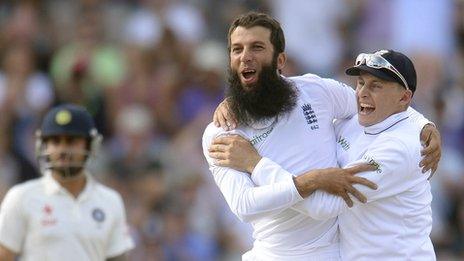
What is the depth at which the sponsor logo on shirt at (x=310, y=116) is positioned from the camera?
23.6 feet

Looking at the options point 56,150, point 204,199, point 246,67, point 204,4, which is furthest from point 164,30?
point 246,67

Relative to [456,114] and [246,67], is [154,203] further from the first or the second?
[246,67]

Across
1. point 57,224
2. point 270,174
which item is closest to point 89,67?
point 57,224

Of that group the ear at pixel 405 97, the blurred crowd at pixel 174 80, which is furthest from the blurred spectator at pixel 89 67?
the ear at pixel 405 97

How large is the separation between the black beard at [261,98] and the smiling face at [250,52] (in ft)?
0.10

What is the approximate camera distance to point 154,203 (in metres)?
11.5

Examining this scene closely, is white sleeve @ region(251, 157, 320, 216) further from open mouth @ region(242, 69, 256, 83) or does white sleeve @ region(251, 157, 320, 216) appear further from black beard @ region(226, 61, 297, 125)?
open mouth @ region(242, 69, 256, 83)

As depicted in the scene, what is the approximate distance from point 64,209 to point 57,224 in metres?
0.13

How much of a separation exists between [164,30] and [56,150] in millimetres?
4745

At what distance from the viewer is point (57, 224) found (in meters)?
8.13

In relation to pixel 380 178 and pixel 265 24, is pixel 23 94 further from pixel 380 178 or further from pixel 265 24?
pixel 380 178

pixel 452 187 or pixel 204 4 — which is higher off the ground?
pixel 204 4

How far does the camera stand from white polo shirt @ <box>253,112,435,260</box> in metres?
6.79

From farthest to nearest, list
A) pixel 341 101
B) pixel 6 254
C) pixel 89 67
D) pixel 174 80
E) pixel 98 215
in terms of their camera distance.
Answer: pixel 174 80
pixel 89 67
pixel 98 215
pixel 6 254
pixel 341 101
